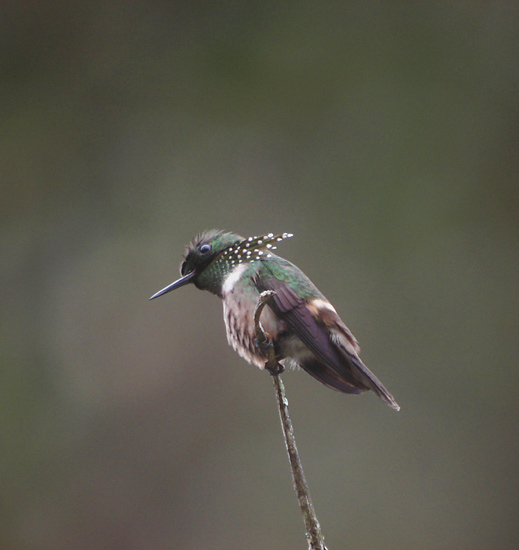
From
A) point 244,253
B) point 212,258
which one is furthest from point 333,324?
point 212,258

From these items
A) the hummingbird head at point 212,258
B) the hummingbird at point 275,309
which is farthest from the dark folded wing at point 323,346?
the hummingbird head at point 212,258

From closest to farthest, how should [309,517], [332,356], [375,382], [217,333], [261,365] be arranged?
[309,517], [375,382], [332,356], [261,365], [217,333]

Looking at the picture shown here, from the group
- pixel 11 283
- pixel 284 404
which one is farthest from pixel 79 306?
pixel 284 404

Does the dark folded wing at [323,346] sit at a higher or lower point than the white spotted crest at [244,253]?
lower

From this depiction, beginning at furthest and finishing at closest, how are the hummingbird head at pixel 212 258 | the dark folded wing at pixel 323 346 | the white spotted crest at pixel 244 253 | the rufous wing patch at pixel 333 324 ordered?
the hummingbird head at pixel 212 258, the white spotted crest at pixel 244 253, the rufous wing patch at pixel 333 324, the dark folded wing at pixel 323 346

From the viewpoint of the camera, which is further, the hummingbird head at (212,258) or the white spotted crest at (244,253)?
the hummingbird head at (212,258)

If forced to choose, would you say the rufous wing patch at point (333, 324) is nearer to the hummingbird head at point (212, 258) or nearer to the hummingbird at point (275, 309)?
the hummingbird at point (275, 309)

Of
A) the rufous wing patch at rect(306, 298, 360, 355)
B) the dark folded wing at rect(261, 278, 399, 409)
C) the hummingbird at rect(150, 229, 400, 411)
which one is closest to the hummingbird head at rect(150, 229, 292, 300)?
the hummingbird at rect(150, 229, 400, 411)

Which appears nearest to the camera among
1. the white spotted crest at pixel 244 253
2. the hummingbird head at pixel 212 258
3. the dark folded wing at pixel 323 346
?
the dark folded wing at pixel 323 346

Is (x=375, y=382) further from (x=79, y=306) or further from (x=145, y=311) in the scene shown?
(x=79, y=306)
